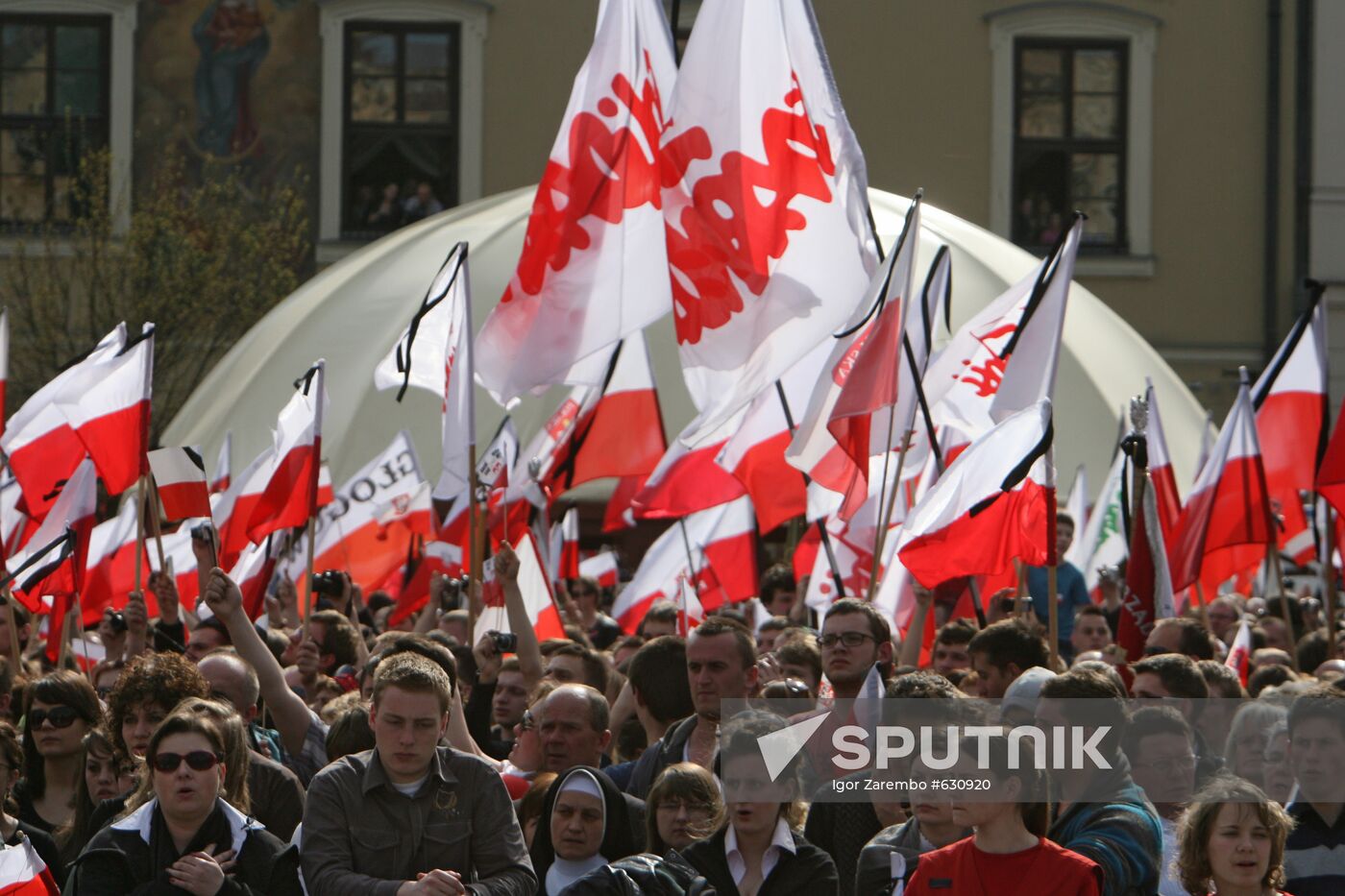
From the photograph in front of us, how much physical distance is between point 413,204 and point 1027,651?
21593 mm

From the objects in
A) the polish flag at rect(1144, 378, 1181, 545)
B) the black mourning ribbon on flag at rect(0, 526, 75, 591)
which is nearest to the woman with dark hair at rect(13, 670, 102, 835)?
the black mourning ribbon on flag at rect(0, 526, 75, 591)

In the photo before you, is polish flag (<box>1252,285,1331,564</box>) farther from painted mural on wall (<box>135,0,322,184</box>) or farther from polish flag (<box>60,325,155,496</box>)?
painted mural on wall (<box>135,0,322,184</box>)

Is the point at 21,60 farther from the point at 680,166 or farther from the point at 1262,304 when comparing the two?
the point at 680,166

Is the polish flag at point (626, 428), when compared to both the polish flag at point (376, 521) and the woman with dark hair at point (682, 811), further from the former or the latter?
the woman with dark hair at point (682, 811)

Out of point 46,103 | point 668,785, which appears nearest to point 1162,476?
point 668,785

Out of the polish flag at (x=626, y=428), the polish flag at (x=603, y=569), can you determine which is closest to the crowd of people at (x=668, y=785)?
the polish flag at (x=626, y=428)

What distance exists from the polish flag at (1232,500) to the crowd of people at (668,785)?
11.4 feet

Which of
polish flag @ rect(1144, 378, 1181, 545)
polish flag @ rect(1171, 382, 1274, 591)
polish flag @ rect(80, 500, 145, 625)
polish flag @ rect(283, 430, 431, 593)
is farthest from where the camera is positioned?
polish flag @ rect(283, 430, 431, 593)

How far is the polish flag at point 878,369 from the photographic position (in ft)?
32.1

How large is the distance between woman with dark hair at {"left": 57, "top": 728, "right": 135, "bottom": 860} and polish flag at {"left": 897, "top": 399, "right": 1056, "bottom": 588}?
11.1 feet

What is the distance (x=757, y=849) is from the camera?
595 centimetres

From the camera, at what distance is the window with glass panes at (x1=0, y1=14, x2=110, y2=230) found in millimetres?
27891

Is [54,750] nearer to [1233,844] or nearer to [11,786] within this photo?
[11,786]

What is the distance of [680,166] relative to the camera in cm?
999
